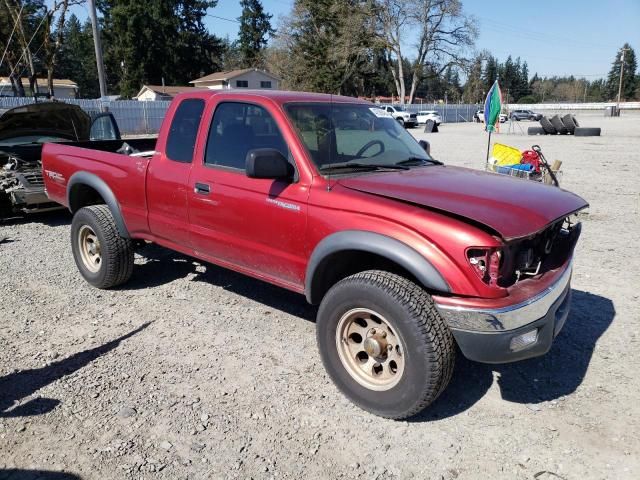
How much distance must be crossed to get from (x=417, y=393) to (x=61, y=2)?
27.5m

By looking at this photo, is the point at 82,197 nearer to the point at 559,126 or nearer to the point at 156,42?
the point at 559,126

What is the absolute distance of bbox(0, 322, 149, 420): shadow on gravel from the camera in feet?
10.7

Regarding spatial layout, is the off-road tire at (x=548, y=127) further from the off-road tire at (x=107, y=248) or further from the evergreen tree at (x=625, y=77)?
the evergreen tree at (x=625, y=77)

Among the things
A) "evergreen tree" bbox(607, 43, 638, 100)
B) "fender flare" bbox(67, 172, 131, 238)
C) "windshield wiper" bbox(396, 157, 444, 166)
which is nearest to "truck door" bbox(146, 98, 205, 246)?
"fender flare" bbox(67, 172, 131, 238)

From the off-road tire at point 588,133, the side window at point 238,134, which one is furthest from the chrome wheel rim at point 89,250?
the off-road tire at point 588,133

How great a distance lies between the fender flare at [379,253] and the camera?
9.33ft

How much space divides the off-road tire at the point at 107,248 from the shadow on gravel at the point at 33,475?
2543 millimetres

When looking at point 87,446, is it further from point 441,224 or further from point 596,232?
point 596,232

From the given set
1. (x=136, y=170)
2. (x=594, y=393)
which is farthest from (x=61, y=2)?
(x=594, y=393)

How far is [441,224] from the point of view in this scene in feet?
9.37

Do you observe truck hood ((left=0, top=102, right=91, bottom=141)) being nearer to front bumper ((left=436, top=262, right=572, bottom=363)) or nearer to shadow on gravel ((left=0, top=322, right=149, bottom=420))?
shadow on gravel ((left=0, top=322, right=149, bottom=420))

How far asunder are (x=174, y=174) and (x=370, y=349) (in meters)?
2.26

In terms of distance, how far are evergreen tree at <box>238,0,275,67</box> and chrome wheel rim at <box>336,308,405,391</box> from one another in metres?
88.1

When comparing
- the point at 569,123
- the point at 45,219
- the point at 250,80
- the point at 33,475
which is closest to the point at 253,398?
the point at 33,475
